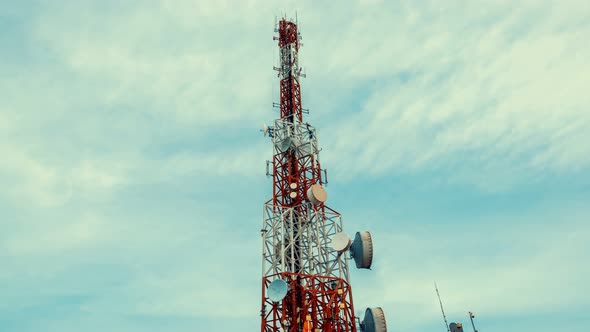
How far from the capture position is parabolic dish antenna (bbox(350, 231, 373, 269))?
169 feet

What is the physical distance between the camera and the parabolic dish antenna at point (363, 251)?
51.5m

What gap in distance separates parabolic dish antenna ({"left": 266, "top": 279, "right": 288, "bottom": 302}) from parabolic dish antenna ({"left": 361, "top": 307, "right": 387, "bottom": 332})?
979 centimetres

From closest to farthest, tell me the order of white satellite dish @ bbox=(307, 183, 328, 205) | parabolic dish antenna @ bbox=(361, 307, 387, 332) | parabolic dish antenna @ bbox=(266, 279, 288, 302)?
parabolic dish antenna @ bbox=(266, 279, 288, 302) → parabolic dish antenna @ bbox=(361, 307, 387, 332) → white satellite dish @ bbox=(307, 183, 328, 205)

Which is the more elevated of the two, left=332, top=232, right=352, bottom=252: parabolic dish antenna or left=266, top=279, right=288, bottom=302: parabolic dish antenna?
left=332, top=232, right=352, bottom=252: parabolic dish antenna

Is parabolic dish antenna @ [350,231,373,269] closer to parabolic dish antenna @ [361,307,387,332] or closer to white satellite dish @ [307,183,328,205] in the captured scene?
parabolic dish antenna @ [361,307,387,332]

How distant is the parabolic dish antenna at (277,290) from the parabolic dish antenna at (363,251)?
951 cm

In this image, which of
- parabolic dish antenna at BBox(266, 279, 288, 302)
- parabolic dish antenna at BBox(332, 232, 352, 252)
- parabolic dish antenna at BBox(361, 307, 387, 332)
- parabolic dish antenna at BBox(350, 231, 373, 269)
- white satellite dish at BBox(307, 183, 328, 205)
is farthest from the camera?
white satellite dish at BBox(307, 183, 328, 205)

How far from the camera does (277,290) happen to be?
1892 inches

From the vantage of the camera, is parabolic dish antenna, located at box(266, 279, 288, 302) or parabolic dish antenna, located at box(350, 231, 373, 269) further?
parabolic dish antenna, located at box(350, 231, 373, 269)

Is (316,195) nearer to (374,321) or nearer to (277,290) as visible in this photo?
(277,290)

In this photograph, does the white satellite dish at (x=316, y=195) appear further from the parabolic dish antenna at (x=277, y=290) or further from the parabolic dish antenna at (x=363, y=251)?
the parabolic dish antenna at (x=277, y=290)

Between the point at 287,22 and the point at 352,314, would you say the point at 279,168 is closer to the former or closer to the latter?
the point at 352,314

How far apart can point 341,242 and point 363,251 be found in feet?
8.75

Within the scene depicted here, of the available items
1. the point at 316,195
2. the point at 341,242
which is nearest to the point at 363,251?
the point at 341,242
